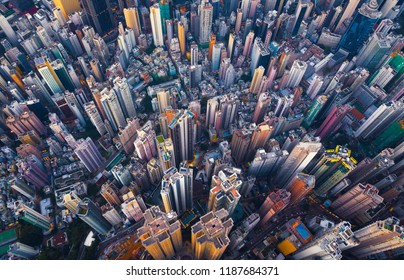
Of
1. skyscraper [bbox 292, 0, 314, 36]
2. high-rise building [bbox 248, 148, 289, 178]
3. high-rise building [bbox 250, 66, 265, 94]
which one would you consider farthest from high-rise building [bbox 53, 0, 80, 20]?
high-rise building [bbox 248, 148, 289, 178]

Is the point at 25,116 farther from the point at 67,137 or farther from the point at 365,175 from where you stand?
the point at 365,175

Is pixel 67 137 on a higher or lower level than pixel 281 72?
lower

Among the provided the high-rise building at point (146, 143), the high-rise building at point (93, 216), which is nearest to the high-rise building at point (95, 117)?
the high-rise building at point (146, 143)

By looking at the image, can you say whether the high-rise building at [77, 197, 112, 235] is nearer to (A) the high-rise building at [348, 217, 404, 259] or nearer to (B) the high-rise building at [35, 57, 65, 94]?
(B) the high-rise building at [35, 57, 65, 94]

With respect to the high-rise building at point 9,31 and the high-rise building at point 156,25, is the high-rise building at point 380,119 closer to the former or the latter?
the high-rise building at point 156,25

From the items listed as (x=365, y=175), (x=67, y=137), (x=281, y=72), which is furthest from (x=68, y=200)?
(x=281, y=72)

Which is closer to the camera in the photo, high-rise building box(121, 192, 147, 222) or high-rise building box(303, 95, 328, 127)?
high-rise building box(121, 192, 147, 222)
